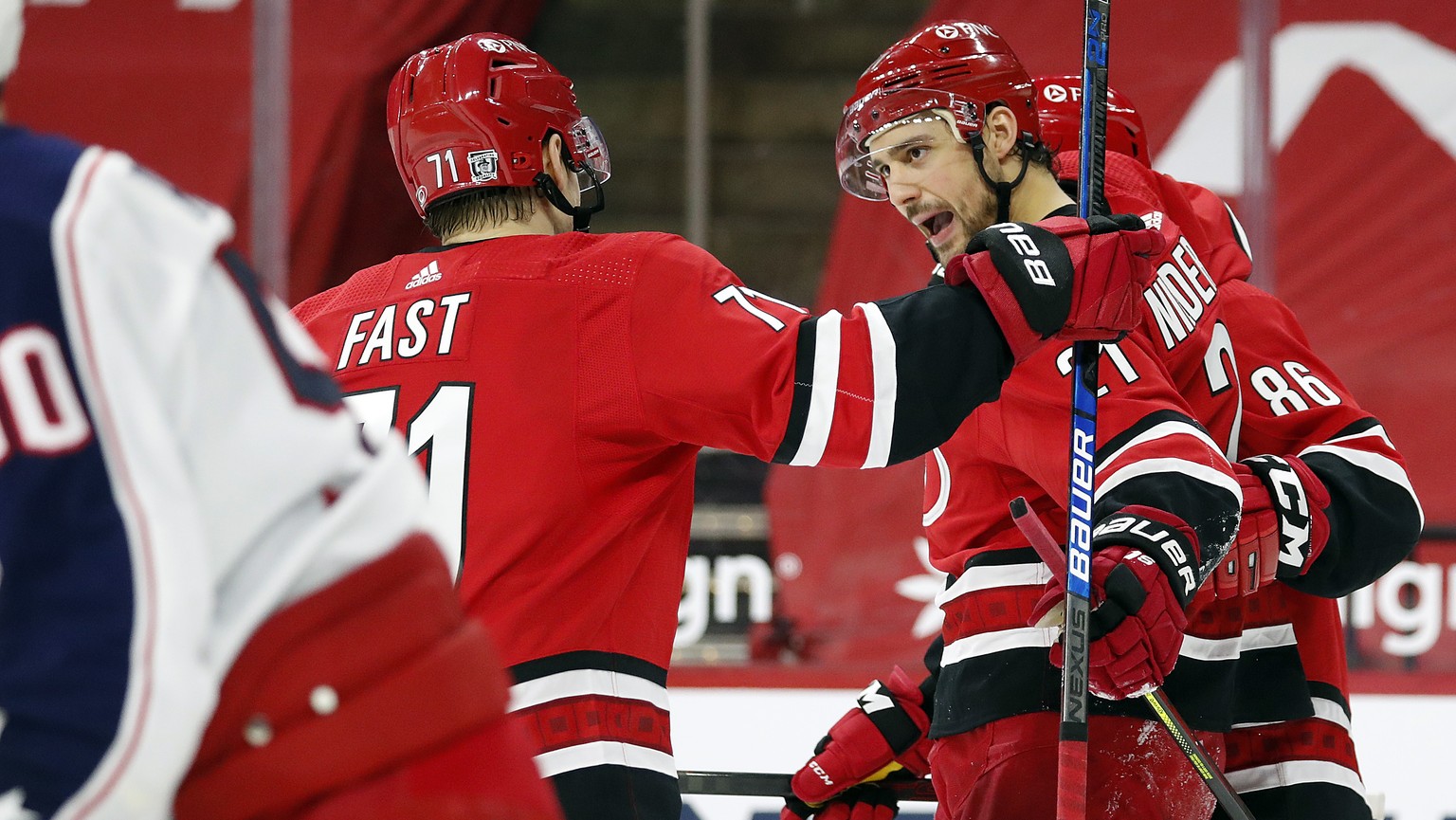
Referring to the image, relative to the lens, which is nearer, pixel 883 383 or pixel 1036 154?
pixel 883 383

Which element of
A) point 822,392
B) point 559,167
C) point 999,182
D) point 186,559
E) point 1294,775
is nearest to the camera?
point 186,559

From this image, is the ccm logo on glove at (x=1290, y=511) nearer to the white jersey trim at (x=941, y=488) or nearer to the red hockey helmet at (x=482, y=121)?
the white jersey trim at (x=941, y=488)

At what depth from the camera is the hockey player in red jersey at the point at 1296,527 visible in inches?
74.7

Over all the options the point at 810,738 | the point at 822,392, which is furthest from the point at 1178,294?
the point at 810,738

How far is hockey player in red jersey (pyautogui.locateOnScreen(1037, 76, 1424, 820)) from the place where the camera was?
6.22 ft

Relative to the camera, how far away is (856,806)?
223 cm

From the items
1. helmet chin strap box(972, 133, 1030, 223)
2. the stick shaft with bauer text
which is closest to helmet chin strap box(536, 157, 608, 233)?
helmet chin strap box(972, 133, 1030, 223)

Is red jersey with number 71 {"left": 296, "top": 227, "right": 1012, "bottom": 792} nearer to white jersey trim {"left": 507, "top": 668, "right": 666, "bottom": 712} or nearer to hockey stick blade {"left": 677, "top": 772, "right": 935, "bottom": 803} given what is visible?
white jersey trim {"left": 507, "top": 668, "right": 666, "bottom": 712}

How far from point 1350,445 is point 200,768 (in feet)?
5.51

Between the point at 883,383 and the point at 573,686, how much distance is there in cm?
42

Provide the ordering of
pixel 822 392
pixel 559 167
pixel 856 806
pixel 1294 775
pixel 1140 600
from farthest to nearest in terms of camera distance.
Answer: pixel 856 806 → pixel 1294 775 → pixel 559 167 → pixel 1140 600 → pixel 822 392

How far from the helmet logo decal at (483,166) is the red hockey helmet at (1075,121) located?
0.84 m

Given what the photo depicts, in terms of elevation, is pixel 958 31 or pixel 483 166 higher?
pixel 958 31

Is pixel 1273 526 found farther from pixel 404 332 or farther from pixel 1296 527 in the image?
pixel 404 332
